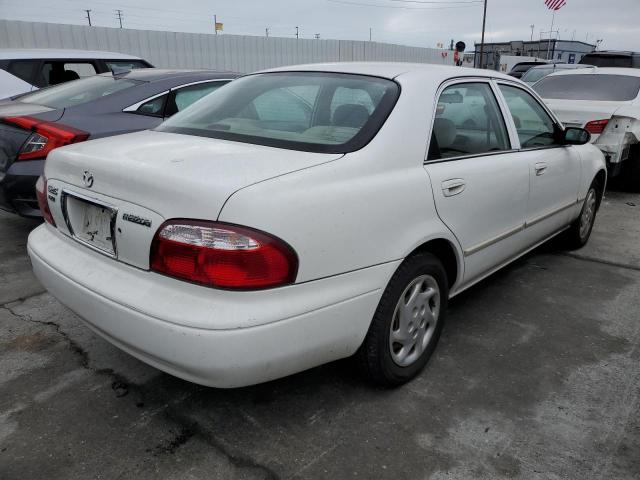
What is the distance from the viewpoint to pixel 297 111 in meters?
2.75

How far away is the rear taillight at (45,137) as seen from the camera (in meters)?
3.95

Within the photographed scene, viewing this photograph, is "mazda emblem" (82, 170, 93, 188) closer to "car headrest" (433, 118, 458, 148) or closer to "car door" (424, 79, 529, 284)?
"car door" (424, 79, 529, 284)

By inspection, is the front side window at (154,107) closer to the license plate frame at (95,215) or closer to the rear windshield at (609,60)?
the license plate frame at (95,215)

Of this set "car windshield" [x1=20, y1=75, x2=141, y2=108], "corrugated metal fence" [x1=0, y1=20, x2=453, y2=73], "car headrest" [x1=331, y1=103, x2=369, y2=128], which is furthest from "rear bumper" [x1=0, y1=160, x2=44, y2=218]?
"corrugated metal fence" [x1=0, y1=20, x2=453, y2=73]

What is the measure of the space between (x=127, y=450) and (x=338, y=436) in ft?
2.81

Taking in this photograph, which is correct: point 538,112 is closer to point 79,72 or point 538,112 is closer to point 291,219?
point 291,219

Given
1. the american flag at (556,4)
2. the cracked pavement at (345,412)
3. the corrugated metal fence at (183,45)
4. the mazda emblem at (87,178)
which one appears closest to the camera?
the cracked pavement at (345,412)

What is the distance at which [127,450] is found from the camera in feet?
6.97

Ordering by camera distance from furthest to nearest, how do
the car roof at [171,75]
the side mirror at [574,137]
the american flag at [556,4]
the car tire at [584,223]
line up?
the american flag at [556,4] < the car roof at [171,75] < the car tire at [584,223] < the side mirror at [574,137]

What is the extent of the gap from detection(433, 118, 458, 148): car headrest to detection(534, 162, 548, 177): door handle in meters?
0.89

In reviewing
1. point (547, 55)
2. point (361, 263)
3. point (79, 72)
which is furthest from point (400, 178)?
point (547, 55)

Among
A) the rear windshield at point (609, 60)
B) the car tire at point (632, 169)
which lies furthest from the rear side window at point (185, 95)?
the rear windshield at point (609, 60)

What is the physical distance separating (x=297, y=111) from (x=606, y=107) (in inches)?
198

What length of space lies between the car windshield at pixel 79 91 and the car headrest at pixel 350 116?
10.1ft
